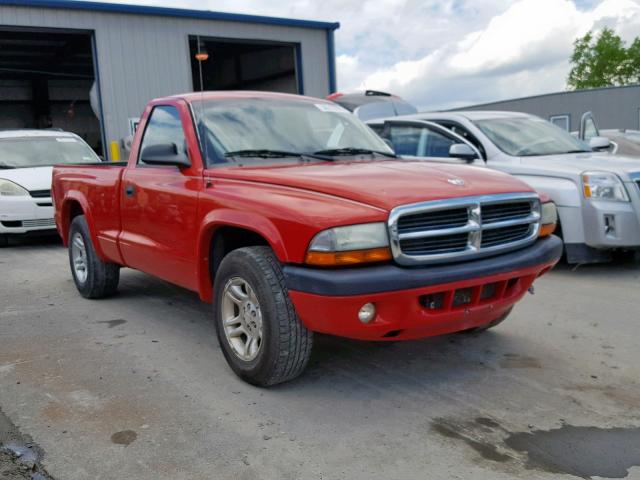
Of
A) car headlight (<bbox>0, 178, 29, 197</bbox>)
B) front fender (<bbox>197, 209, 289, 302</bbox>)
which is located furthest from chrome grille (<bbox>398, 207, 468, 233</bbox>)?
car headlight (<bbox>0, 178, 29, 197</bbox>)

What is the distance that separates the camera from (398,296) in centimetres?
314

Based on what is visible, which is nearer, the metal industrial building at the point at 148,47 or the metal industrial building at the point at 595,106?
the metal industrial building at the point at 148,47

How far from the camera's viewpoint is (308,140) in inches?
175

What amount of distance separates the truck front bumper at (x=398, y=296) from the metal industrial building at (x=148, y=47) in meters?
9.73

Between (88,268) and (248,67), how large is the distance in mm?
22986

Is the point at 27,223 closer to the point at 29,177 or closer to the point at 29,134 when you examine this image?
the point at 29,177

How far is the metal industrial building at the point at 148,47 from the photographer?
666 inches

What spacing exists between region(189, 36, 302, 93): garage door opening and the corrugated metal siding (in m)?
3.20

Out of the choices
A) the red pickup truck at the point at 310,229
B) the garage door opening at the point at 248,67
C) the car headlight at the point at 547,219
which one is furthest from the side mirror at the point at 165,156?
the garage door opening at the point at 248,67

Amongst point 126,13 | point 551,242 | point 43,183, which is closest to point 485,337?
point 551,242

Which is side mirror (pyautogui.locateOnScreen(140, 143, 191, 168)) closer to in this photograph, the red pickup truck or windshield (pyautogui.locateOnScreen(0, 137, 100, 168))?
the red pickup truck

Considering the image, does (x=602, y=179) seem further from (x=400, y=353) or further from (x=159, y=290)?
(x=159, y=290)

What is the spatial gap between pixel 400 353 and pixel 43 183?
7147mm

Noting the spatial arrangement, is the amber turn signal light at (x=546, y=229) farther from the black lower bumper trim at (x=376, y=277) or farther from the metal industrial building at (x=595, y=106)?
the metal industrial building at (x=595, y=106)
